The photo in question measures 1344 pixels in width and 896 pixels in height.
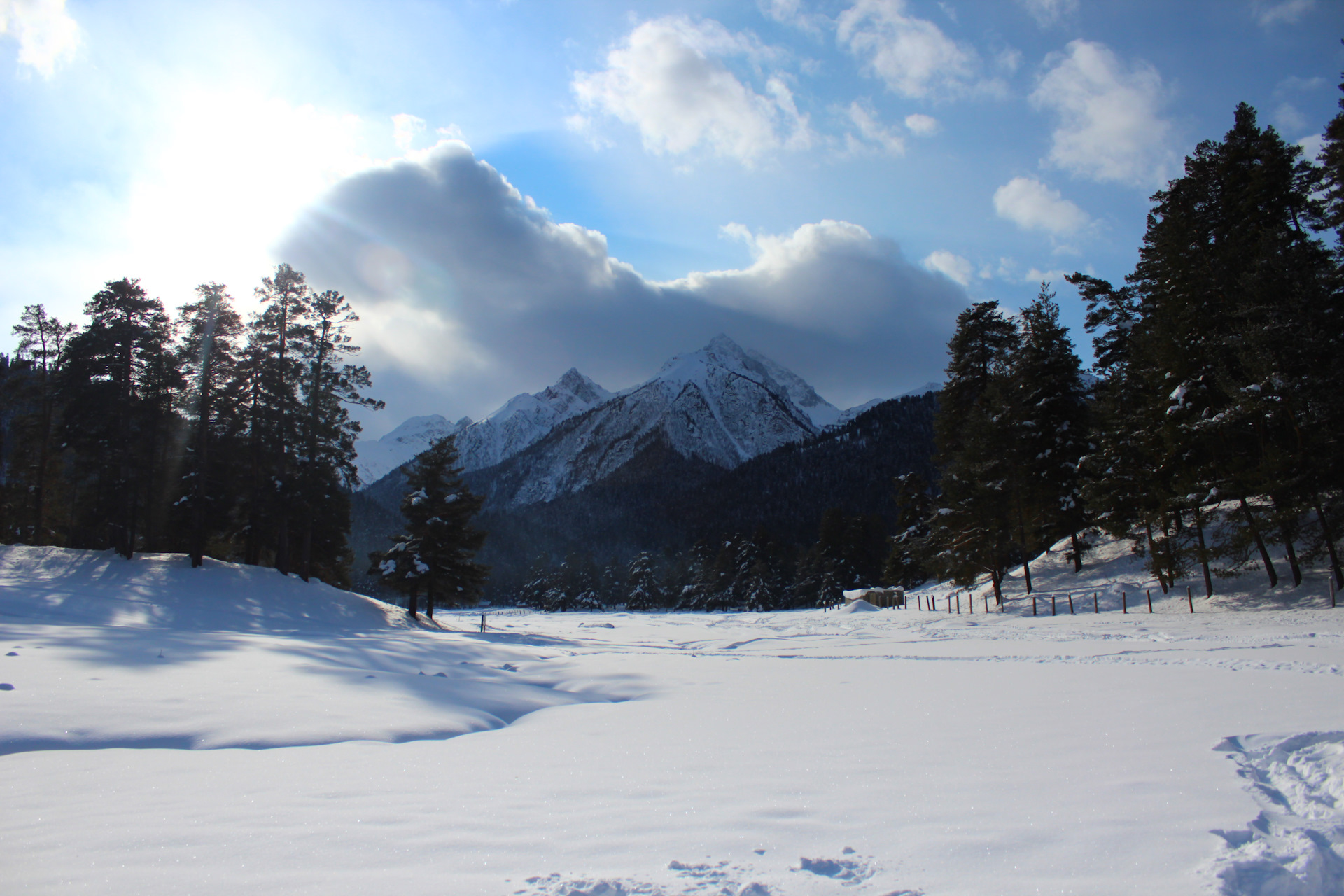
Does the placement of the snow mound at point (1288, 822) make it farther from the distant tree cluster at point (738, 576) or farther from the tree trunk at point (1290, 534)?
the distant tree cluster at point (738, 576)

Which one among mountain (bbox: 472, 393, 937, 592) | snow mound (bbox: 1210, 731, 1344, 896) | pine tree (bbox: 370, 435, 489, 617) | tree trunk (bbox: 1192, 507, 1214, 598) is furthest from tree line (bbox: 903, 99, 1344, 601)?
mountain (bbox: 472, 393, 937, 592)

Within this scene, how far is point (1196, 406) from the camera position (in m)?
23.1

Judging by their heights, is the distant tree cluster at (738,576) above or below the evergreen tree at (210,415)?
below

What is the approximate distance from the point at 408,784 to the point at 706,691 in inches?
232

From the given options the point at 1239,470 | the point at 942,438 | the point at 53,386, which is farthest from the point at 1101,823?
the point at 53,386

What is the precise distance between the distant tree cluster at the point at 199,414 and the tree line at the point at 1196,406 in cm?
3120

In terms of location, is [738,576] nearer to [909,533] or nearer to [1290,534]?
[909,533]

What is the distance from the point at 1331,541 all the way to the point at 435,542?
34.1 meters

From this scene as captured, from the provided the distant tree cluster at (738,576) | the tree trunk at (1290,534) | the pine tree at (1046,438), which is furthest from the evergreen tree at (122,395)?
the distant tree cluster at (738,576)

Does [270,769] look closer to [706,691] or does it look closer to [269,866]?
[269,866]

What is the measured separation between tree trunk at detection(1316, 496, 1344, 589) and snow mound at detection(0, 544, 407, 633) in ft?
104

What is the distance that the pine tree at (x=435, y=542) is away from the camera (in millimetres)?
31859

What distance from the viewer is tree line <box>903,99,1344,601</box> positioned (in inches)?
770

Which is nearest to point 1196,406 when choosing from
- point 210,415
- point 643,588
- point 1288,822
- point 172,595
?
point 1288,822
